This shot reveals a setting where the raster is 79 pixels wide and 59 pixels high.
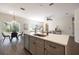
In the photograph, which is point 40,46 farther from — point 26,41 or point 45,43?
point 26,41

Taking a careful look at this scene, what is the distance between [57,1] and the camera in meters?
1.93

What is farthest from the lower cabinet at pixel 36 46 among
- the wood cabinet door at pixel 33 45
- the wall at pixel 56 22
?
the wall at pixel 56 22

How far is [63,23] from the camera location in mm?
1888

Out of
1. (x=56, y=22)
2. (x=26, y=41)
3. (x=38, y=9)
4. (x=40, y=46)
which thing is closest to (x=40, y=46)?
(x=40, y=46)

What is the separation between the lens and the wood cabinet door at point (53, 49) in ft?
5.99

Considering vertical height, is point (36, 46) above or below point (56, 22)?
below

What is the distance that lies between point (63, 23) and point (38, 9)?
1.54 ft

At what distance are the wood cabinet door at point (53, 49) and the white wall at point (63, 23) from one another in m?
0.25

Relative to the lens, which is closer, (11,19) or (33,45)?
(11,19)

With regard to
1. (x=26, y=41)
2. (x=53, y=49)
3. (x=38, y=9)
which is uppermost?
(x=38, y=9)

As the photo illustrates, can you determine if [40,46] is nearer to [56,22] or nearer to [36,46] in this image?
[36,46]

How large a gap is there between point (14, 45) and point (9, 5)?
0.66 m

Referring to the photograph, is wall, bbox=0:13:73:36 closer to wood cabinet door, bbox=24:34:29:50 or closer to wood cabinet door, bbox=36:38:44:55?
wood cabinet door, bbox=24:34:29:50

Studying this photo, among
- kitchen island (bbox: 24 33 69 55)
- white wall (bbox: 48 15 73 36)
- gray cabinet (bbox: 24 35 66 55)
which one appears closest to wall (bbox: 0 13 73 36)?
white wall (bbox: 48 15 73 36)
